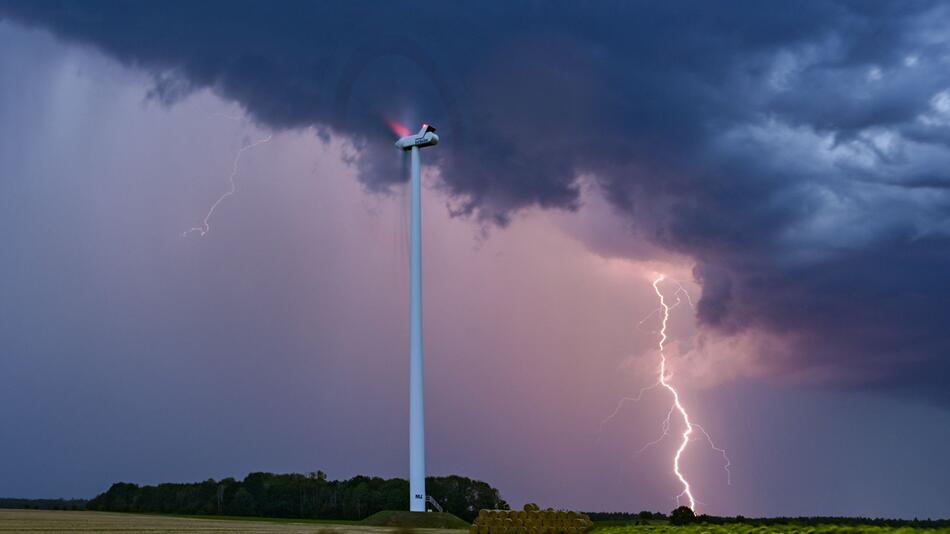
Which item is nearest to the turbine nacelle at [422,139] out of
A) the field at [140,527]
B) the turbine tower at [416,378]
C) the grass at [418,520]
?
the turbine tower at [416,378]

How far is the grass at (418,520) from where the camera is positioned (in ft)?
213

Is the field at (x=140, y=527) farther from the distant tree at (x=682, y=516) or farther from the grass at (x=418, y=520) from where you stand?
the distant tree at (x=682, y=516)

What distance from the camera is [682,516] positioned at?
3681 centimetres

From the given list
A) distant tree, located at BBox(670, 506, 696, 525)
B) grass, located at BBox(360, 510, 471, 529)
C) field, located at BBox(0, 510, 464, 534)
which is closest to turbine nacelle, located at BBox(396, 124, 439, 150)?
grass, located at BBox(360, 510, 471, 529)

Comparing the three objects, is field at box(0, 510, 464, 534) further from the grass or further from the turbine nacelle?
the turbine nacelle

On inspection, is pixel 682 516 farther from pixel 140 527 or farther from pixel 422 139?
pixel 422 139

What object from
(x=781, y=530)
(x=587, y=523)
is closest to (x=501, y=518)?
(x=587, y=523)

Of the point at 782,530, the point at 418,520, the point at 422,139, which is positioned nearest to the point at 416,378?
the point at 418,520

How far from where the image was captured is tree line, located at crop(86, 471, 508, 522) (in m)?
109

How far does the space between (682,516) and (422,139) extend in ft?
170

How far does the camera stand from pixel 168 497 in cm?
12794

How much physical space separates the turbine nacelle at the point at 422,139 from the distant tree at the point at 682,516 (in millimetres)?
50611

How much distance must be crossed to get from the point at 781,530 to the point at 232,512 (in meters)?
102

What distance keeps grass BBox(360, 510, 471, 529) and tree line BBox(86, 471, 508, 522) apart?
31.3m
